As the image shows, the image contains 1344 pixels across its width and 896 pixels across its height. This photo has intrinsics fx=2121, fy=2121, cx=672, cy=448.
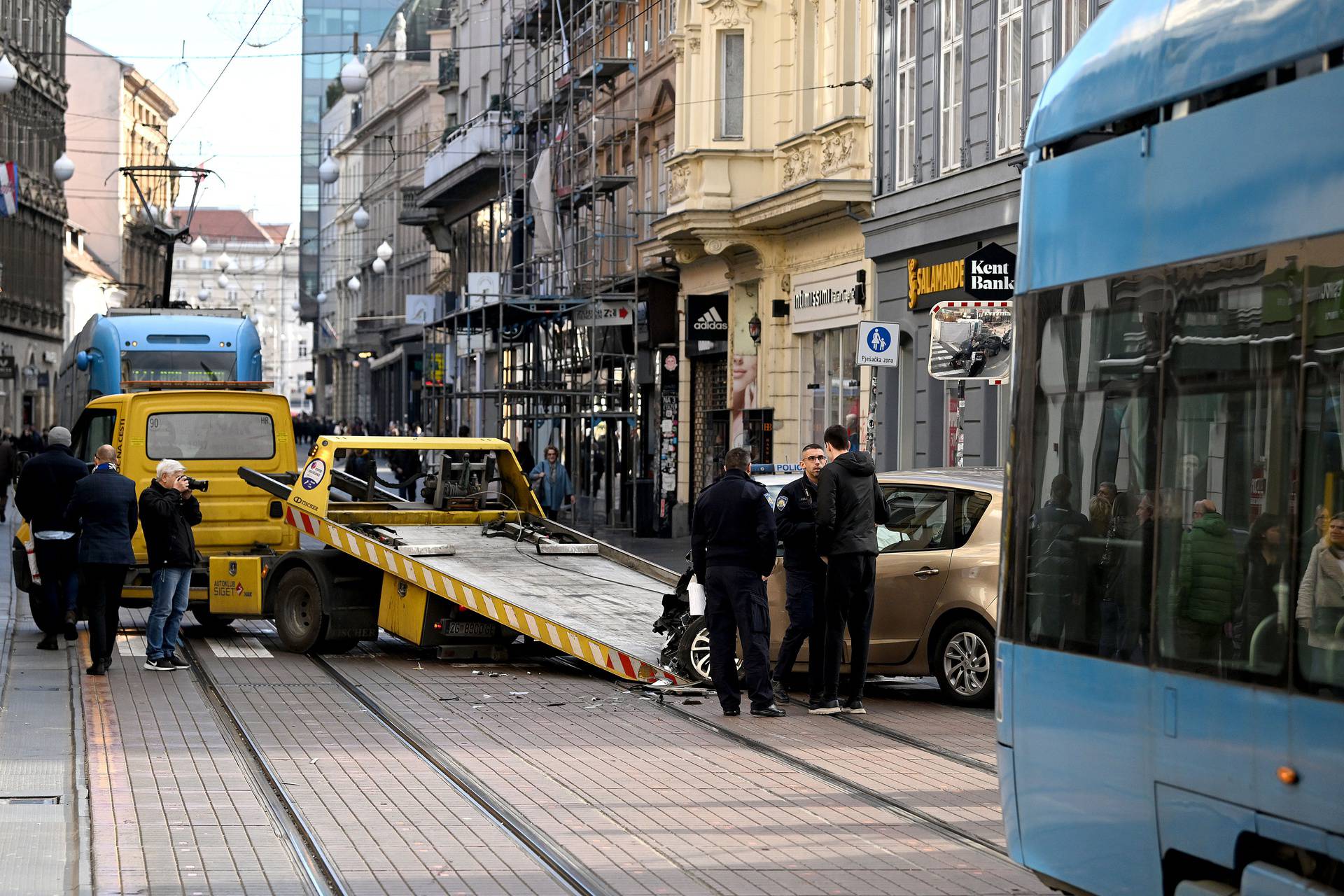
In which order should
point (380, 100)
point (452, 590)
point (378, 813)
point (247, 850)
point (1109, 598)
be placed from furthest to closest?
point (380, 100)
point (452, 590)
point (378, 813)
point (247, 850)
point (1109, 598)

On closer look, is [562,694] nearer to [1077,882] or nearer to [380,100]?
[1077,882]

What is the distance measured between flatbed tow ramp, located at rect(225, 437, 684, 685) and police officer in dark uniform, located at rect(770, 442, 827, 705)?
1.36m

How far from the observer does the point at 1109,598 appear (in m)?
6.27

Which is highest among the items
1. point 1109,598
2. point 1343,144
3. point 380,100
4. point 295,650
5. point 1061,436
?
point 380,100

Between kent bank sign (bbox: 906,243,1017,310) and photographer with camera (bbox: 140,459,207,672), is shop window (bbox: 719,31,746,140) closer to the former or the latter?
kent bank sign (bbox: 906,243,1017,310)

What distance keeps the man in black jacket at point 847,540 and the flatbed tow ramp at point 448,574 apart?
1680 mm

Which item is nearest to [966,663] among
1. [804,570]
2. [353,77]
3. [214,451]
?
[804,570]

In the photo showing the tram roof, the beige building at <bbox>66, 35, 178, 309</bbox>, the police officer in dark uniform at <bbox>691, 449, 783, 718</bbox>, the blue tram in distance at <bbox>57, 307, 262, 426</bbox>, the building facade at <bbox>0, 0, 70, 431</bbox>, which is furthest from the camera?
the beige building at <bbox>66, 35, 178, 309</bbox>

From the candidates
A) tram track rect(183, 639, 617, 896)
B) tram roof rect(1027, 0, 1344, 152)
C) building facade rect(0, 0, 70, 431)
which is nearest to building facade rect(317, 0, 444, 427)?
building facade rect(0, 0, 70, 431)

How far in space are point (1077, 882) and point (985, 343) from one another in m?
11.6

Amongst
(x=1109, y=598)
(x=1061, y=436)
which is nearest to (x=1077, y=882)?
(x=1109, y=598)

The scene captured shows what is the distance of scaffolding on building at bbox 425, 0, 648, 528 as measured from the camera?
38.0 m

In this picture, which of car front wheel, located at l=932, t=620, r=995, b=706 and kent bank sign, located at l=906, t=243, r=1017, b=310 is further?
kent bank sign, located at l=906, t=243, r=1017, b=310

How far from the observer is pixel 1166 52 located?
5.97 meters
